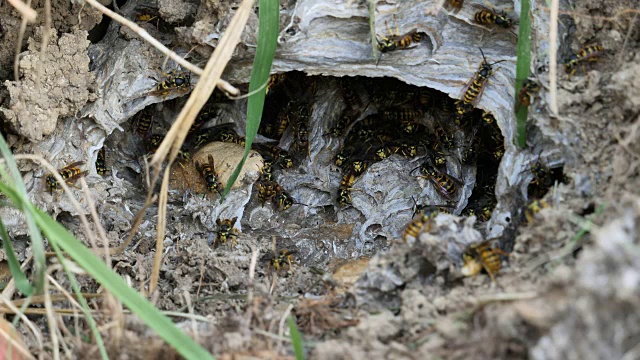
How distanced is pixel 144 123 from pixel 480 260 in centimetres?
297

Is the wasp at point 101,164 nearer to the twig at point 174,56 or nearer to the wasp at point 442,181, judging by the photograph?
the twig at point 174,56

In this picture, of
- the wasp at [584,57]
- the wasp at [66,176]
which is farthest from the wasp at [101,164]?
the wasp at [584,57]

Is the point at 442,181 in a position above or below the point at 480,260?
below

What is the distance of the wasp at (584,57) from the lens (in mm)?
3576

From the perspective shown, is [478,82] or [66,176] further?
[66,176]

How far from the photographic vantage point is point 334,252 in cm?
498

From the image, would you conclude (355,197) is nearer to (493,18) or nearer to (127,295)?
(493,18)

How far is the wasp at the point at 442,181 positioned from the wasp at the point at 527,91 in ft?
5.07

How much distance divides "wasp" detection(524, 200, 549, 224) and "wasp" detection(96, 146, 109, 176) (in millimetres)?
3038

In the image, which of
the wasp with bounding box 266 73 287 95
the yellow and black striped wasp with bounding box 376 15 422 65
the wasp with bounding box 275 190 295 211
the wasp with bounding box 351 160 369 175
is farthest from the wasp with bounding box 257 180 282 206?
the yellow and black striped wasp with bounding box 376 15 422 65

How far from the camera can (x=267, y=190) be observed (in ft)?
17.1

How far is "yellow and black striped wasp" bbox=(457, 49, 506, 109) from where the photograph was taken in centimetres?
406

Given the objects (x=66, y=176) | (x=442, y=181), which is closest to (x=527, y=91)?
(x=442, y=181)

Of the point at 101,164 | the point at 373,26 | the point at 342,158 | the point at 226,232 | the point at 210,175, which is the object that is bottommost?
the point at 226,232
